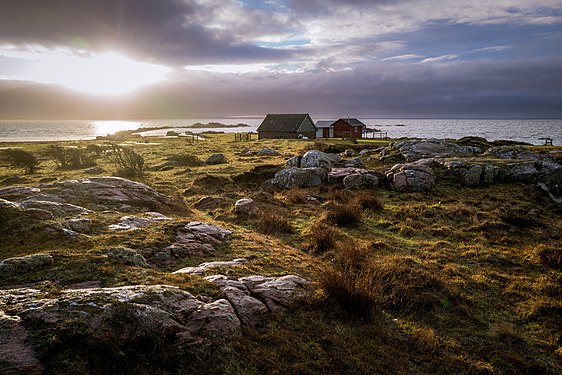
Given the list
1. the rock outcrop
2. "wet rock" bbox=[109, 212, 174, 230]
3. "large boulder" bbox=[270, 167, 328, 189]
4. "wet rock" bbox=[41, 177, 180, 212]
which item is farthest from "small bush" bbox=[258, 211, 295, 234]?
"large boulder" bbox=[270, 167, 328, 189]

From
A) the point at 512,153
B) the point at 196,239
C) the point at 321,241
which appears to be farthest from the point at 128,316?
the point at 512,153

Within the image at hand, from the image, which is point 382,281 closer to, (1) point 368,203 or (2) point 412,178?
(1) point 368,203

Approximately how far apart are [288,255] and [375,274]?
275 centimetres

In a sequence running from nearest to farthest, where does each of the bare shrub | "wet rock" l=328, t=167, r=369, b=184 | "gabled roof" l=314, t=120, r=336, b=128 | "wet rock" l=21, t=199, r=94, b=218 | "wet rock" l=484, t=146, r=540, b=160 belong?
"wet rock" l=21, t=199, r=94, b=218
the bare shrub
"wet rock" l=328, t=167, r=369, b=184
"wet rock" l=484, t=146, r=540, b=160
"gabled roof" l=314, t=120, r=336, b=128

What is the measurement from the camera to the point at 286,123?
68.3m

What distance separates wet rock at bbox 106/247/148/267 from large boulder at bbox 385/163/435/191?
1739 cm

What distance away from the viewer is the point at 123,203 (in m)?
13.2

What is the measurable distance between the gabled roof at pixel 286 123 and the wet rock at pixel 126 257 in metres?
59.7

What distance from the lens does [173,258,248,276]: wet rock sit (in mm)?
7273

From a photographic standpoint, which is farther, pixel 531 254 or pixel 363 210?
pixel 363 210

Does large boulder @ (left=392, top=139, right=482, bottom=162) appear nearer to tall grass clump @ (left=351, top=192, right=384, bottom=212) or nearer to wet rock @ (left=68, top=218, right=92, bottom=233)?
tall grass clump @ (left=351, top=192, right=384, bottom=212)

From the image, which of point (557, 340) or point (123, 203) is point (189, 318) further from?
point (123, 203)

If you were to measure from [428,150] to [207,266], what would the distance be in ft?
92.2

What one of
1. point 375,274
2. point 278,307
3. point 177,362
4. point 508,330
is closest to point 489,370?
point 508,330
